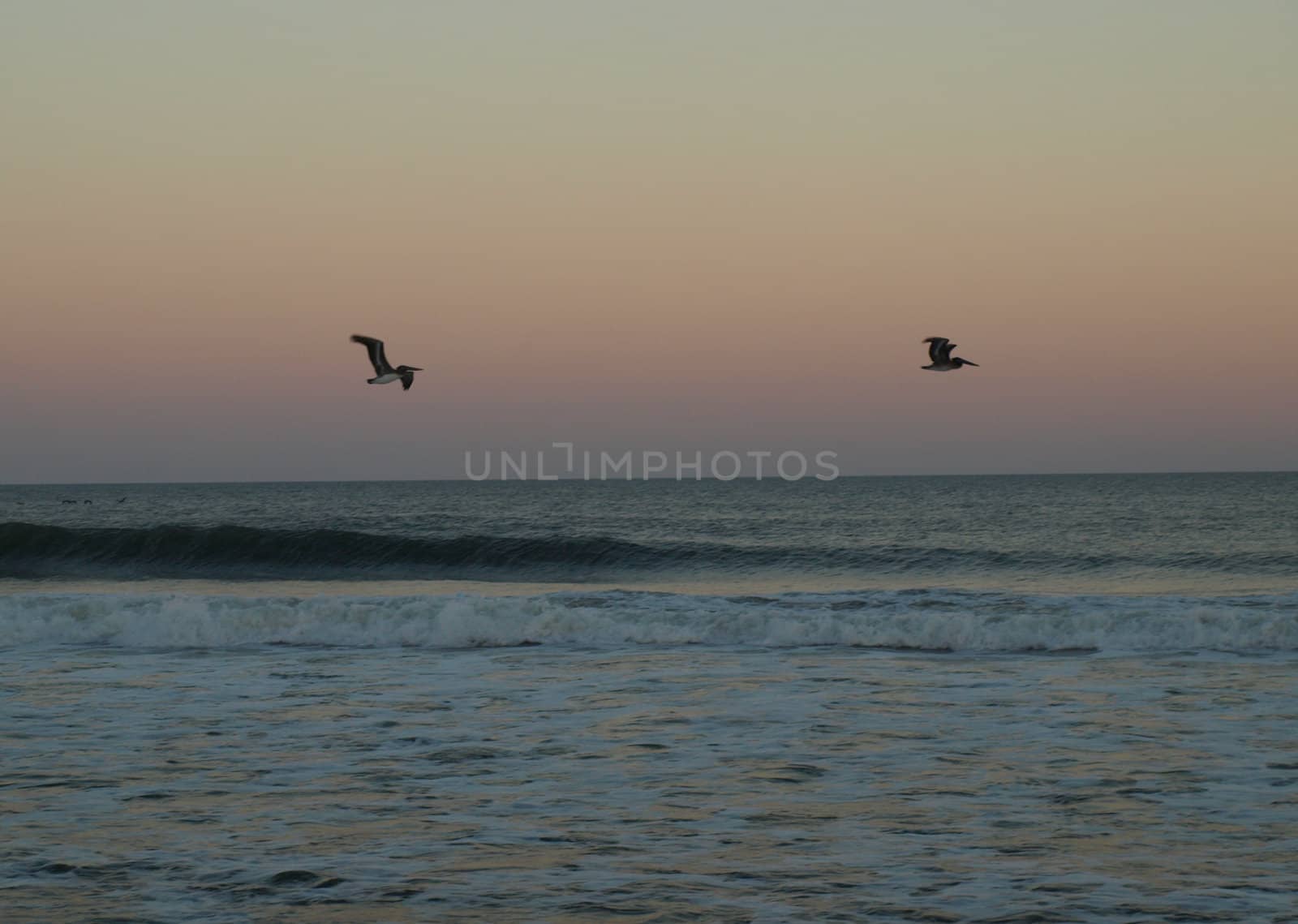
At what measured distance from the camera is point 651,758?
33.0ft

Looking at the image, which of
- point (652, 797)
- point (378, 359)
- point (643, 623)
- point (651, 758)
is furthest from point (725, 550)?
point (652, 797)

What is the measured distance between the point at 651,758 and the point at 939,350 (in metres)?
9.21

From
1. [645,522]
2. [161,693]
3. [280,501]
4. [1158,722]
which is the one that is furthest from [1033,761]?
[280,501]

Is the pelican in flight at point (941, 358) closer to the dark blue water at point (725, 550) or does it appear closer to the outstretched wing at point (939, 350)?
the outstretched wing at point (939, 350)

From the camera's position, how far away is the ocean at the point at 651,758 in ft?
22.9

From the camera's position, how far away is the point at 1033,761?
387 inches

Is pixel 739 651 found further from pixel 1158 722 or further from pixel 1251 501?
pixel 1251 501

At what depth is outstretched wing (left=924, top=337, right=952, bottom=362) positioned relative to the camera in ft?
55.8

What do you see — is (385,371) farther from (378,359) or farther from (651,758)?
(651,758)

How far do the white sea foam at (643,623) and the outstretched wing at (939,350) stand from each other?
3541mm

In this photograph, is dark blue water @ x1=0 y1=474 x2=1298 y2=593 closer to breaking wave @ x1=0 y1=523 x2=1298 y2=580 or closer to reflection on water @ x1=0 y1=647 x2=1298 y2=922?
breaking wave @ x1=0 y1=523 x2=1298 y2=580

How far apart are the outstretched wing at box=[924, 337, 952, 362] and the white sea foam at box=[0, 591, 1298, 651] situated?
11.6 ft

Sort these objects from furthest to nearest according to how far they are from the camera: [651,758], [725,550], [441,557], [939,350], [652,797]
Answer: [725,550] < [441,557] < [939,350] < [651,758] < [652,797]

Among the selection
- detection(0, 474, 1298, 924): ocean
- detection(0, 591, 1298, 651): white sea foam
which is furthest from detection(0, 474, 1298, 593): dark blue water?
detection(0, 474, 1298, 924): ocean
